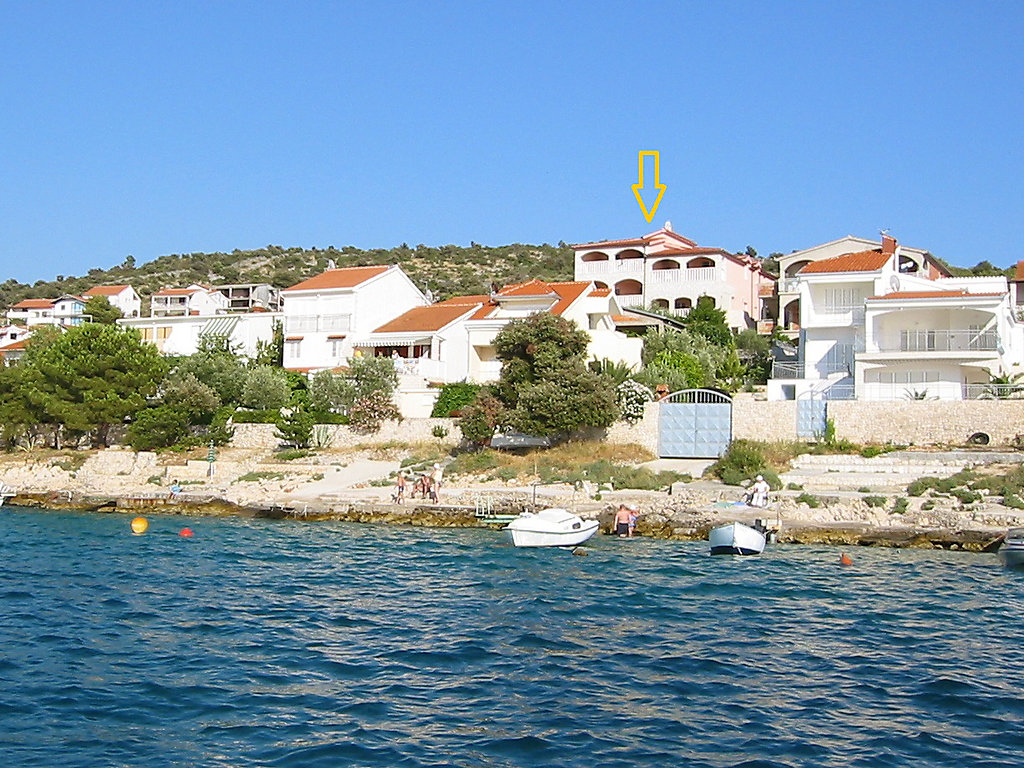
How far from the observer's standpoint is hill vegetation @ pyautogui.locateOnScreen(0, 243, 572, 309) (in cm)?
12094

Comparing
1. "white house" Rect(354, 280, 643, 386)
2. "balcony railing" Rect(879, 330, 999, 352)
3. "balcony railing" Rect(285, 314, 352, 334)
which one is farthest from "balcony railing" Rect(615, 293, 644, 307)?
"balcony railing" Rect(879, 330, 999, 352)

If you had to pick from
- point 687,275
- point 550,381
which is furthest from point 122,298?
point 550,381

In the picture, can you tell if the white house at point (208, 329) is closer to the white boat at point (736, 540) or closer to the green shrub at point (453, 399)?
the green shrub at point (453, 399)

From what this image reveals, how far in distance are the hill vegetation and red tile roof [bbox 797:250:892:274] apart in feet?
191

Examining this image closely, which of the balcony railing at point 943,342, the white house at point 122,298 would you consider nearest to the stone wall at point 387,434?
the balcony railing at point 943,342

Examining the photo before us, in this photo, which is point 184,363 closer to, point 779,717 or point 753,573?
point 753,573

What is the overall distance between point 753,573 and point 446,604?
9276 mm

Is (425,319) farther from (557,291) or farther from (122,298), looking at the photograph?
(122,298)

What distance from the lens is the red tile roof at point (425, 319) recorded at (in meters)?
61.2

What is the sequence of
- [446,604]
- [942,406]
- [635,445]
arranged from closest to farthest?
[446,604]
[942,406]
[635,445]

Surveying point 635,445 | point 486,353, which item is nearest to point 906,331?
point 635,445

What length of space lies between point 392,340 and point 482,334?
6119mm

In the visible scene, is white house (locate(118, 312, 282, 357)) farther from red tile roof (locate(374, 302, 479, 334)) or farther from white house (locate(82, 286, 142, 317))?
white house (locate(82, 286, 142, 317))

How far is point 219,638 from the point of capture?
21203 millimetres
